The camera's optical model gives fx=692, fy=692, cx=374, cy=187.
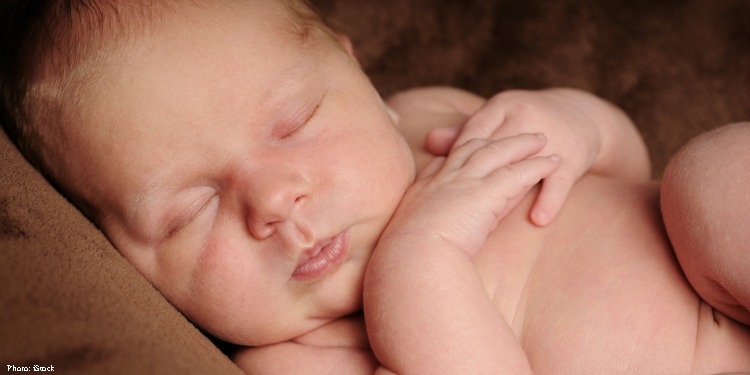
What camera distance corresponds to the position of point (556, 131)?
1325 millimetres

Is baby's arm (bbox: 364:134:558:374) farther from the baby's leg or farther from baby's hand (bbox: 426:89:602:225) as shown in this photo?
the baby's leg

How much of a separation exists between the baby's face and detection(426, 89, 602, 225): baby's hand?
0.74 feet

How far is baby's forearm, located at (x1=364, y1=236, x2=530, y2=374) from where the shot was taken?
100 cm

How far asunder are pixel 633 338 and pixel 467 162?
39 centimetres

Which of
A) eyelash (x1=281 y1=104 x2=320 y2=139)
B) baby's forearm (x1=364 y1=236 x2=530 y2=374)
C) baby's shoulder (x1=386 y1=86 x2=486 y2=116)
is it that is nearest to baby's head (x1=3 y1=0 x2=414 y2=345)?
eyelash (x1=281 y1=104 x2=320 y2=139)

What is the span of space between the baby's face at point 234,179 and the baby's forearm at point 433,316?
116 mm

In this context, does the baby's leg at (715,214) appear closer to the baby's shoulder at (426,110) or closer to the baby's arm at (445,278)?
the baby's arm at (445,278)

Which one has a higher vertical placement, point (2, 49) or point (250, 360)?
point (2, 49)

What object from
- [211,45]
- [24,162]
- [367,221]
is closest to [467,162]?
[367,221]

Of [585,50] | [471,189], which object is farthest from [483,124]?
[585,50]

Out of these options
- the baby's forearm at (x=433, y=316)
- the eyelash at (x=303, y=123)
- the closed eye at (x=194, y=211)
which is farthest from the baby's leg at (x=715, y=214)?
the closed eye at (x=194, y=211)

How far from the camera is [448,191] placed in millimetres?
1164

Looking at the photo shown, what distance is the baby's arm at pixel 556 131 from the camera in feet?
4.18

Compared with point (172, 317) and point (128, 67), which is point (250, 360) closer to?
point (172, 317)
